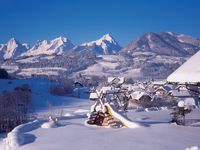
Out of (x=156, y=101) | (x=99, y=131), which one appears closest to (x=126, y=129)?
(x=99, y=131)

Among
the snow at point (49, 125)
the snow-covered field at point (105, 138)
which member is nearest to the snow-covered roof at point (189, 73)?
the snow-covered field at point (105, 138)

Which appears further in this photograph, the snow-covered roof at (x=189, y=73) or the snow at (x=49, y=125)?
the snow at (x=49, y=125)

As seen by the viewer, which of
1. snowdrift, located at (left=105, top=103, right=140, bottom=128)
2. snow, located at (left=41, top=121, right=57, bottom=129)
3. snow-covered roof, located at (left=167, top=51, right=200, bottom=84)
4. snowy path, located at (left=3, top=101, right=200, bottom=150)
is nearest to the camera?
snow-covered roof, located at (left=167, top=51, right=200, bottom=84)

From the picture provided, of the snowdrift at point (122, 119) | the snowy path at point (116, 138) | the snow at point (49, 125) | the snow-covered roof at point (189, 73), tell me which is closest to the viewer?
the snow-covered roof at point (189, 73)

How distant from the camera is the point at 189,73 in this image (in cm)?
1142

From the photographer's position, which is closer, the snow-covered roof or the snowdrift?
the snow-covered roof

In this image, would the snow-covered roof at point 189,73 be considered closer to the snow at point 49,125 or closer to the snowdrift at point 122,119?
the snowdrift at point 122,119

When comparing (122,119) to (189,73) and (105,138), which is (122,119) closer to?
(105,138)

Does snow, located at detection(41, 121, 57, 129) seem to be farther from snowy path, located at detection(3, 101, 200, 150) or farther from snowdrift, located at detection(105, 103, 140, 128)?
snowdrift, located at detection(105, 103, 140, 128)

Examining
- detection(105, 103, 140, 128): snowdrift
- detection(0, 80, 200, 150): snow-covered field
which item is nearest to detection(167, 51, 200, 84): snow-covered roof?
detection(0, 80, 200, 150): snow-covered field

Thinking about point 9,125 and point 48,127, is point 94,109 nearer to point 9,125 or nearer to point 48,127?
point 48,127

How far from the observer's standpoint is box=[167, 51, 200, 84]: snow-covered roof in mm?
11227

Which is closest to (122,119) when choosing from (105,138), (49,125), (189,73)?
(49,125)

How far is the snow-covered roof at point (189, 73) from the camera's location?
1123cm
